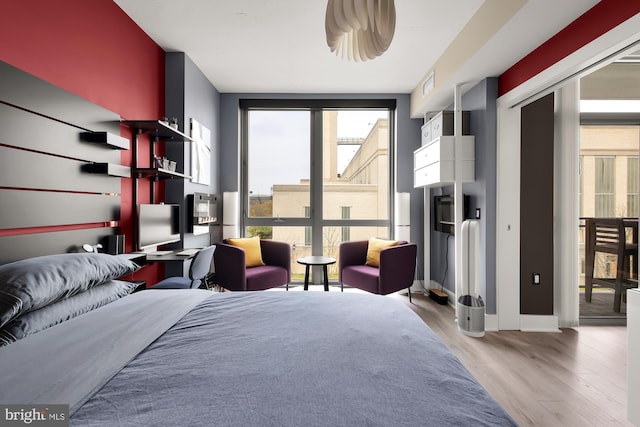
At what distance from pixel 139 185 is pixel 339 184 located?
2.75m

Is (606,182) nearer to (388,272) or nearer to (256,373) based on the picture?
(388,272)

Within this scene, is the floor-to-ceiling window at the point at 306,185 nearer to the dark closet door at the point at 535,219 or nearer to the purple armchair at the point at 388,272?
the purple armchair at the point at 388,272

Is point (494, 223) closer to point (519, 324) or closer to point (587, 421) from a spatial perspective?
point (519, 324)

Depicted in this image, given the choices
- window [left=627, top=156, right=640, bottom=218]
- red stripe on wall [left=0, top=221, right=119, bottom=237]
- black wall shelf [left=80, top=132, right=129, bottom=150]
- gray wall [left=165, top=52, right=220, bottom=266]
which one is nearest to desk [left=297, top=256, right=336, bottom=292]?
gray wall [left=165, top=52, right=220, bottom=266]

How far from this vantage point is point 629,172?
325 cm

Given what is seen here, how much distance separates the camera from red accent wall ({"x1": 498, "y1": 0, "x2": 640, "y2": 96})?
1.84 metres

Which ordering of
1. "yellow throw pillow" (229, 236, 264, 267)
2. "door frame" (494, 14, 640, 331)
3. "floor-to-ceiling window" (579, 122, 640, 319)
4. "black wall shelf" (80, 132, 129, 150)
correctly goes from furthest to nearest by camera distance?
"yellow throw pillow" (229, 236, 264, 267), "floor-to-ceiling window" (579, 122, 640, 319), "door frame" (494, 14, 640, 331), "black wall shelf" (80, 132, 129, 150)

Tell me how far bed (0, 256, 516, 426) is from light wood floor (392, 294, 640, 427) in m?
1.24

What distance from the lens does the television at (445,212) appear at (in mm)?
3582

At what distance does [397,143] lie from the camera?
4609mm

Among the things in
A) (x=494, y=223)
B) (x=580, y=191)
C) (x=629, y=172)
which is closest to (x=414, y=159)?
(x=494, y=223)

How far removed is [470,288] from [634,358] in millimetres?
1419

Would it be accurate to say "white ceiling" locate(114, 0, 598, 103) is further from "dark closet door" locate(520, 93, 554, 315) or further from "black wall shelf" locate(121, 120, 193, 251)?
"black wall shelf" locate(121, 120, 193, 251)

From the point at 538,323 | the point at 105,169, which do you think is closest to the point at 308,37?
the point at 105,169
